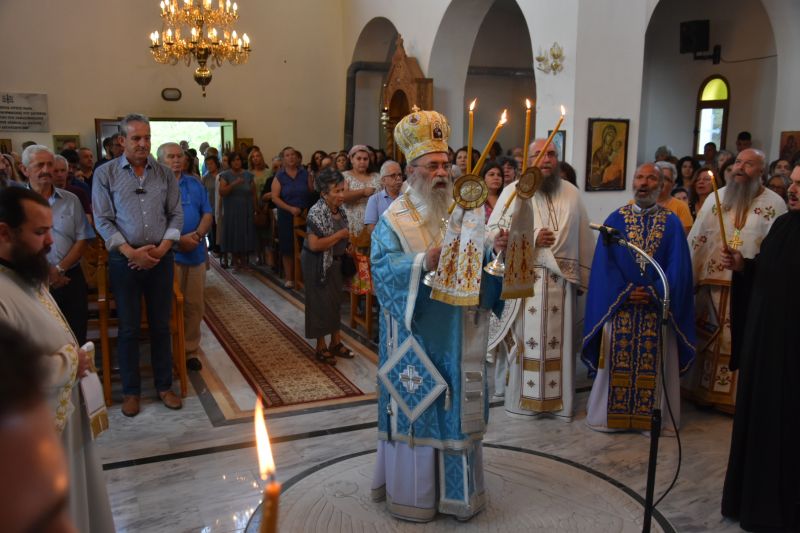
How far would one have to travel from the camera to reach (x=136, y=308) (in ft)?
15.5

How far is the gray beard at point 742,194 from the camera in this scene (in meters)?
4.91

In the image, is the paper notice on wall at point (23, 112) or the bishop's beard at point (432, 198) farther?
the paper notice on wall at point (23, 112)

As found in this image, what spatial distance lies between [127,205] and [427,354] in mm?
2374

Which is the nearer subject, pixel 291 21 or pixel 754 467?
pixel 754 467

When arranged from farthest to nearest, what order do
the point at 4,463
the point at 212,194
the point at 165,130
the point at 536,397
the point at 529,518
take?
the point at 165,130 < the point at 212,194 < the point at 536,397 < the point at 529,518 < the point at 4,463

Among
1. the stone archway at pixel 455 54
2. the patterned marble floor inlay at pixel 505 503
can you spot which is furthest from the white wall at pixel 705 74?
the patterned marble floor inlay at pixel 505 503

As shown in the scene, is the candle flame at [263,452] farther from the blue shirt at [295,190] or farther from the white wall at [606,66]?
the blue shirt at [295,190]

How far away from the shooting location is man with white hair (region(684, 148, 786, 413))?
487cm

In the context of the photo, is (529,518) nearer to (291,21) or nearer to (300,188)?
(300,188)

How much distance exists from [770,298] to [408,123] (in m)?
1.83

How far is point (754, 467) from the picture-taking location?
330cm

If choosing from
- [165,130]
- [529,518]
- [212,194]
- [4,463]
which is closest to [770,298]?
[529,518]

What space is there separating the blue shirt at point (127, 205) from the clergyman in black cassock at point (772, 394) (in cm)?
346

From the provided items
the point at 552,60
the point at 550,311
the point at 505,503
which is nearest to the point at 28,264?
the point at 505,503
